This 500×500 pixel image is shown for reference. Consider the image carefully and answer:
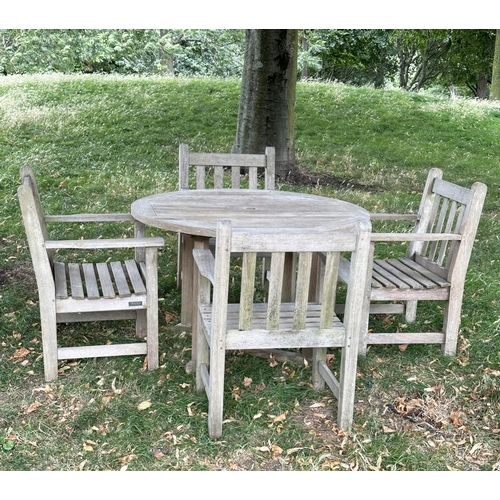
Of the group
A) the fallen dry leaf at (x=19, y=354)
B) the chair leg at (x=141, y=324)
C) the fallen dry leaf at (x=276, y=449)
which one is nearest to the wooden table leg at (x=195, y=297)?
the chair leg at (x=141, y=324)

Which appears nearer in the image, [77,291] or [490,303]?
[77,291]

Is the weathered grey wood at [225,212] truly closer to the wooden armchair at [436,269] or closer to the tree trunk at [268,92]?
the wooden armchair at [436,269]

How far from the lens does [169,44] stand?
2172cm

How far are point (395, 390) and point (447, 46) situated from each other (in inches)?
963

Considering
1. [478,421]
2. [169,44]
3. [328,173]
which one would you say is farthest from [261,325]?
[169,44]

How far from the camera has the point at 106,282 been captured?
4.15 m

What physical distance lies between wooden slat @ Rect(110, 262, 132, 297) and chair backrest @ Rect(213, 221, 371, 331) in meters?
0.99

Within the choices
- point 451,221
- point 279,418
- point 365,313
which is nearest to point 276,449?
point 279,418

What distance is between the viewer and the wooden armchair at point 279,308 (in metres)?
3.09

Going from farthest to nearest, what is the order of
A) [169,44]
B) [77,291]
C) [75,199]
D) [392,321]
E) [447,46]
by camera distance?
[447,46] < [169,44] < [75,199] < [392,321] < [77,291]

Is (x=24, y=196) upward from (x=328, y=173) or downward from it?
upward

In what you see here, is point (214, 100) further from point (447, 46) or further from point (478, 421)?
point (447, 46)

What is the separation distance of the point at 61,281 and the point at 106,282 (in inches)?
11.5

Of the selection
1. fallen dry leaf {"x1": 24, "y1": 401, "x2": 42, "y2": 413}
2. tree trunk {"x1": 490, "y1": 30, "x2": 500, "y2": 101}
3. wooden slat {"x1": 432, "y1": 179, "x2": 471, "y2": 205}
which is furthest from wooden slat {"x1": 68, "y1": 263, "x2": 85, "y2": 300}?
tree trunk {"x1": 490, "y1": 30, "x2": 500, "y2": 101}
